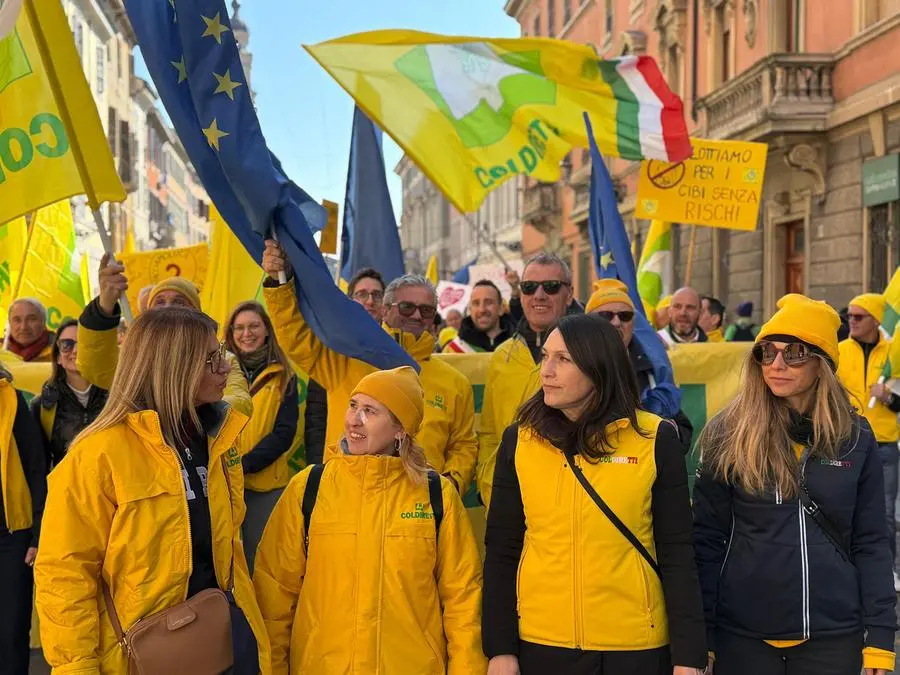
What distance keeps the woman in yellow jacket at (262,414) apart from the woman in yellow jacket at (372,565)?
68.0 inches

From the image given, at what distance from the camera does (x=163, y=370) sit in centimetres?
273

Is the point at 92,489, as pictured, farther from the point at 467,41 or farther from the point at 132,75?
the point at 132,75

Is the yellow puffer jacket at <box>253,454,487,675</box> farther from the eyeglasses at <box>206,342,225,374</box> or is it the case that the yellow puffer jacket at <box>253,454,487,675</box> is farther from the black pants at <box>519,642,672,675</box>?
the eyeglasses at <box>206,342,225,374</box>

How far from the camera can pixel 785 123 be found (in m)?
16.5

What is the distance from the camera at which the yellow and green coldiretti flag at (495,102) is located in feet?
23.6

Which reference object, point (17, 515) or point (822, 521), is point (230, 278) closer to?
point (17, 515)

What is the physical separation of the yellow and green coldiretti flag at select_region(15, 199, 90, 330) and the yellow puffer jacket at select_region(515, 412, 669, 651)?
22.3 feet

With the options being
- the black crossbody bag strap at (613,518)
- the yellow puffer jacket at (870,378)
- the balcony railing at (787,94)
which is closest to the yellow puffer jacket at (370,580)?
the black crossbody bag strap at (613,518)

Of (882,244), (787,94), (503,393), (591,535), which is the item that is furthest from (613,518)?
(787,94)

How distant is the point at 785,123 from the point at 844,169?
1295 millimetres

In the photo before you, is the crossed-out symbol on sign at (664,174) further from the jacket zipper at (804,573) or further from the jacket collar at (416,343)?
the jacket zipper at (804,573)

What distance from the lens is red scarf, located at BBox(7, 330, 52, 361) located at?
22.1 feet

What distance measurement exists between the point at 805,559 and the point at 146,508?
1964 mm

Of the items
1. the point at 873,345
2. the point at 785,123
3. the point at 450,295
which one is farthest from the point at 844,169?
the point at 873,345
